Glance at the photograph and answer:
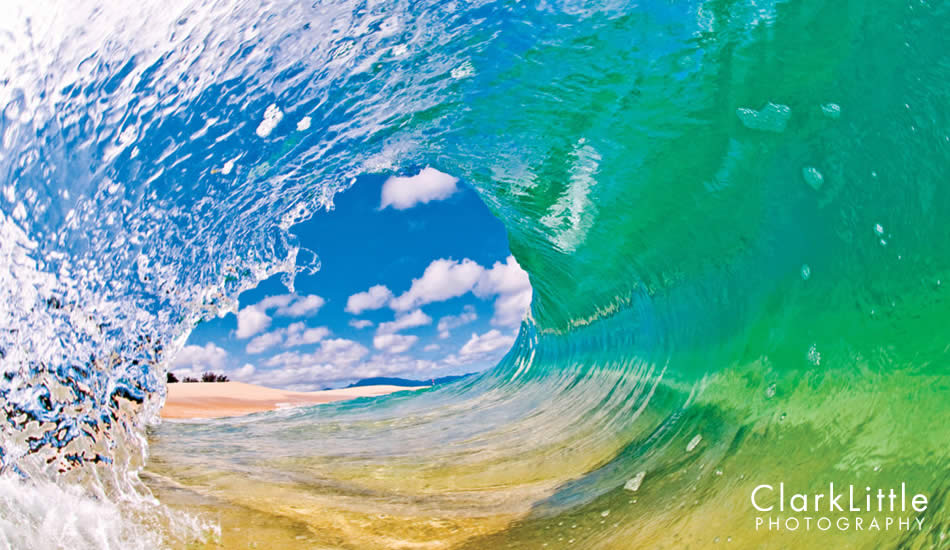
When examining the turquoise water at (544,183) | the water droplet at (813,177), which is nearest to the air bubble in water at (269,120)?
the turquoise water at (544,183)

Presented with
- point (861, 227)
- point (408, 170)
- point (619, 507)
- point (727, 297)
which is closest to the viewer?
point (861, 227)

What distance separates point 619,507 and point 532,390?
18.5 feet

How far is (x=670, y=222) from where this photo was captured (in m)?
4.00

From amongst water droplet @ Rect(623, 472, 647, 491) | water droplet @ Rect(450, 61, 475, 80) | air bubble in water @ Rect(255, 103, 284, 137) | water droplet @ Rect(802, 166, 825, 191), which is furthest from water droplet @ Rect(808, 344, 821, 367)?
air bubble in water @ Rect(255, 103, 284, 137)

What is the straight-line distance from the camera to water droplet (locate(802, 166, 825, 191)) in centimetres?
271

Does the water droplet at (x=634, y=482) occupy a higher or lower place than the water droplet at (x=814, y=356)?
lower

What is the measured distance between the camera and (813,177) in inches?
108

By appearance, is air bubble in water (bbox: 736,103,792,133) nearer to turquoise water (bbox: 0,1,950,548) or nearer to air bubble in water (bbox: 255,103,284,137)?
turquoise water (bbox: 0,1,950,548)

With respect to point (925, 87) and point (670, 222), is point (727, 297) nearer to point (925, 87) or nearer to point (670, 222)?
point (670, 222)

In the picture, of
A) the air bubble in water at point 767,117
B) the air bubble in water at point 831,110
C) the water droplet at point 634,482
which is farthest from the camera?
the water droplet at point 634,482

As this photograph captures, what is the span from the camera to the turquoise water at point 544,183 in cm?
244

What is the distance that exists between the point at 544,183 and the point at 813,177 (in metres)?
2.14

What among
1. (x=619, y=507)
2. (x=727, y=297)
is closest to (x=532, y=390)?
(x=727, y=297)

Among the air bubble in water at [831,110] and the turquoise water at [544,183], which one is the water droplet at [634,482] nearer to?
the turquoise water at [544,183]
